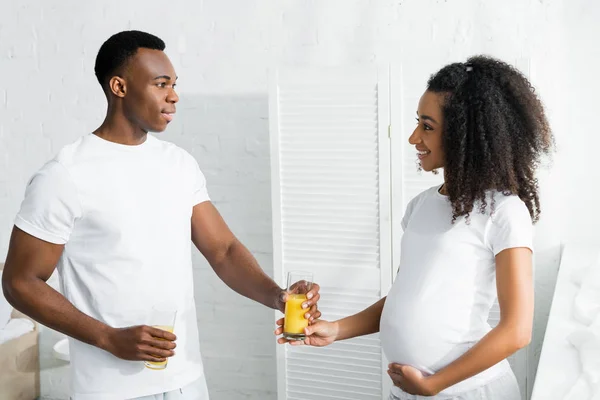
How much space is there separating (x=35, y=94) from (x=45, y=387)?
1473 mm

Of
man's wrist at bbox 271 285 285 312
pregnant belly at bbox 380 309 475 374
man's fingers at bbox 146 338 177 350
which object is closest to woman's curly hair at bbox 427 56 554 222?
pregnant belly at bbox 380 309 475 374

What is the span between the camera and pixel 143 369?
203cm

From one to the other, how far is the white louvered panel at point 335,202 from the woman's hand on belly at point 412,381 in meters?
Result: 1.18

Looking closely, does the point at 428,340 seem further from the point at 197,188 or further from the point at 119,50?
the point at 119,50

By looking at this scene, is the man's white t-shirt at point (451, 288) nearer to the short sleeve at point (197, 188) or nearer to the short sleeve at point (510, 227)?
the short sleeve at point (510, 227)

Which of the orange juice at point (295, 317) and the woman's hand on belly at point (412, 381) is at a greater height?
the orange juice at point (295, 317)

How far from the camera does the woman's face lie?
1845 millimetres

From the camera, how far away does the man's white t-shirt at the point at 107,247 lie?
1980 millimetres

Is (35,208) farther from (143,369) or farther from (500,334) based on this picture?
(500,334)

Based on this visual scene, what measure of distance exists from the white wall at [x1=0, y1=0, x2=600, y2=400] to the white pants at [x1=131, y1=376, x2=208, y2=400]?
1319 mm

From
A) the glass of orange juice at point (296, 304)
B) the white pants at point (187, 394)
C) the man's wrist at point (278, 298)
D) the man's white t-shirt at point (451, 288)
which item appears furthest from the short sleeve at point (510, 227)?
the white pants at point (187, 394)

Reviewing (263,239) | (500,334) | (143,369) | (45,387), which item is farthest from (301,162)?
(45,387)

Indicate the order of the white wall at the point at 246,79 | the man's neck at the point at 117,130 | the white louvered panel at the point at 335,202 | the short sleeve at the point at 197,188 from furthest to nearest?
the white wall at the point at 246,79, the white louvered panel at the point at 335,202, the short sleeve at the point at 197,188, the man's neck at the point at 117,130

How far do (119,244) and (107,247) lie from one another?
31 millimetres
